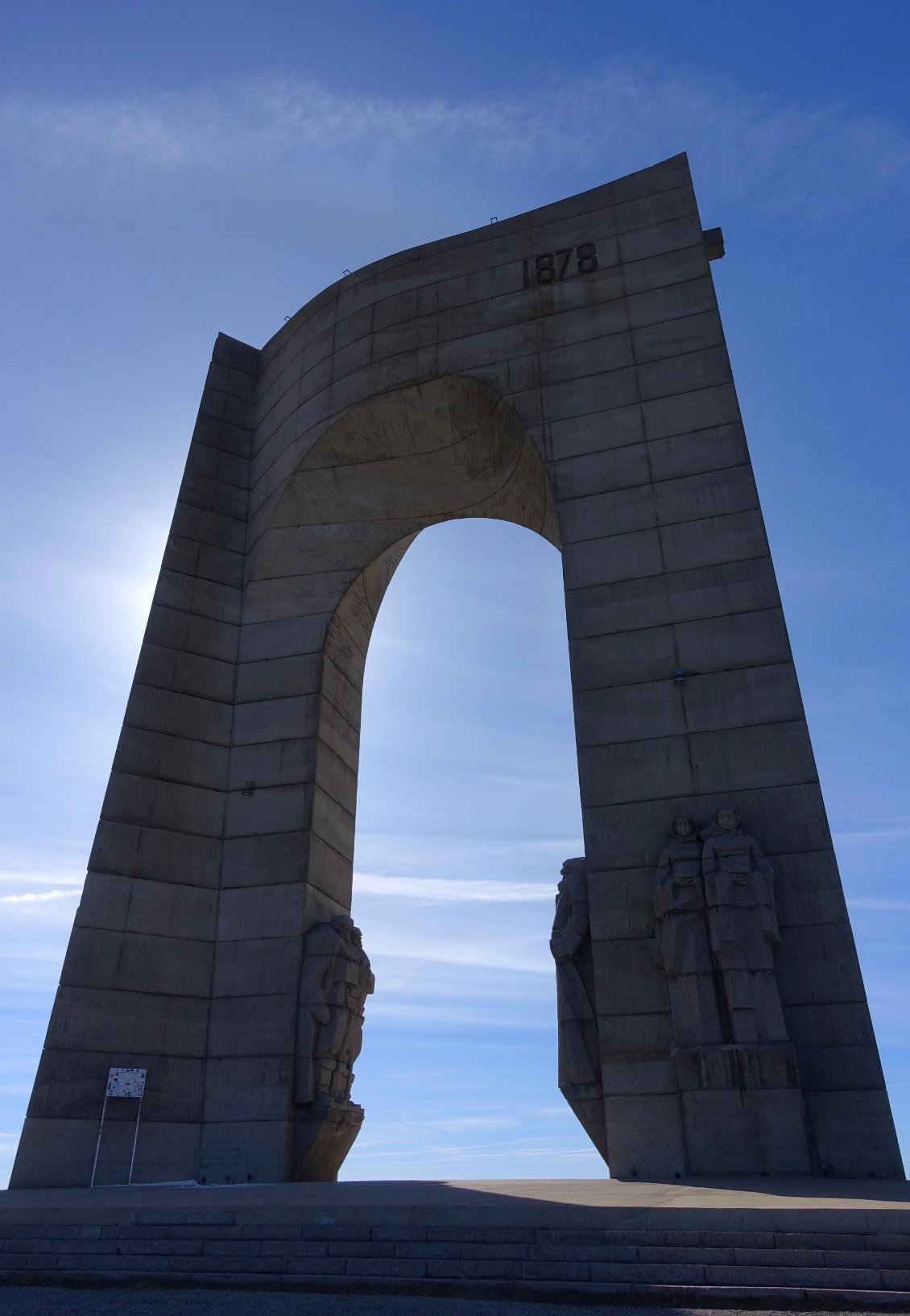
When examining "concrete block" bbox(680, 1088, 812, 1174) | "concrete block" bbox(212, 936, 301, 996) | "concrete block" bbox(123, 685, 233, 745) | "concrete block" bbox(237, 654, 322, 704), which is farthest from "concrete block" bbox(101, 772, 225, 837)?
"concrete block" bbox(680, 1088, 812, 1174)

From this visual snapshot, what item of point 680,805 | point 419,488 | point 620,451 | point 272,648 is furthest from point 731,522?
point 272,648

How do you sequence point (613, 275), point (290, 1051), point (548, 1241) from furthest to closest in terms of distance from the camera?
point (613, 275) → point (290, 1051) → point (548, 1241)

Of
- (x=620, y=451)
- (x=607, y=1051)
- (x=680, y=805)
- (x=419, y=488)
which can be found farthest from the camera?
(x=419, y=488)

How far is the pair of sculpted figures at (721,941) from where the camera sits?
1088cm

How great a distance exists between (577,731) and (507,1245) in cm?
762

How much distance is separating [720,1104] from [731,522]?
25.2ft

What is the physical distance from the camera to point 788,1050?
1055cm

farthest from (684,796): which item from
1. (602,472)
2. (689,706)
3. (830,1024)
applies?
(602,472)

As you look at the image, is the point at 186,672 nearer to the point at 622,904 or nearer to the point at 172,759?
the point at 172,759

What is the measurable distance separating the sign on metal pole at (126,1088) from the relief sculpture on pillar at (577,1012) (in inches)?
235

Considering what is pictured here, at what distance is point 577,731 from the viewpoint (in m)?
13.5

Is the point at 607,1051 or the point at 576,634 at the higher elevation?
the point at 576,634

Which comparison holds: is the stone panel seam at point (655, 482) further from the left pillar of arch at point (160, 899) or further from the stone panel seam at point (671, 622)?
the left pillar of arch at point (160, 899)

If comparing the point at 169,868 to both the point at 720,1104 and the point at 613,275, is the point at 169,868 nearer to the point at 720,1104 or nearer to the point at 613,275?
the point at 720,1104
